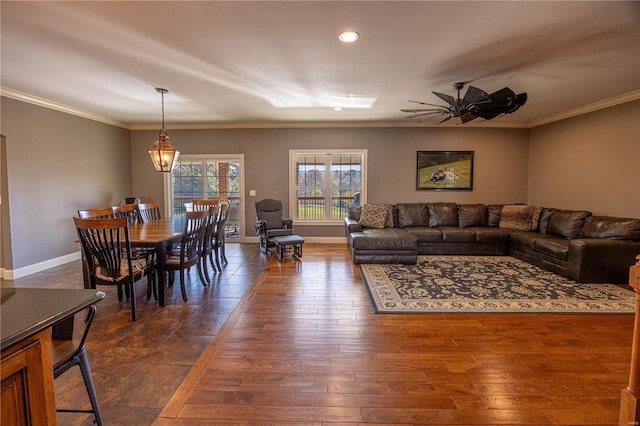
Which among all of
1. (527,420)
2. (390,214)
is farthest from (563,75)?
(527,420)

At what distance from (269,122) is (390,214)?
3.29 meters

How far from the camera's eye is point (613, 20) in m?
2.47

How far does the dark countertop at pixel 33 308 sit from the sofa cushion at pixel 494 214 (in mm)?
6672

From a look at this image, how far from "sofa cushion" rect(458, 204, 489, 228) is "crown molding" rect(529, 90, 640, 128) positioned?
2.11 metres

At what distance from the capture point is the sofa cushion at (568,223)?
4.84 m

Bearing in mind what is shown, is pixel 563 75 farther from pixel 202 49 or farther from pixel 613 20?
pixel 202 49

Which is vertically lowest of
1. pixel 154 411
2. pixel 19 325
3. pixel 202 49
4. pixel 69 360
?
pixel 154 411

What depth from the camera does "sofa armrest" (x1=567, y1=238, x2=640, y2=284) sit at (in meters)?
4.00

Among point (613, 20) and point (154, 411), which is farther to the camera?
point (613, 20)

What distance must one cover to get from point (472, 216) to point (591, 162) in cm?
208

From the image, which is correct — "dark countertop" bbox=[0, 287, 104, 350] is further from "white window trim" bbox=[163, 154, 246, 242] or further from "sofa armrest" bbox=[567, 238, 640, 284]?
"white window trim" bbox=[163, 154, 246, 242]

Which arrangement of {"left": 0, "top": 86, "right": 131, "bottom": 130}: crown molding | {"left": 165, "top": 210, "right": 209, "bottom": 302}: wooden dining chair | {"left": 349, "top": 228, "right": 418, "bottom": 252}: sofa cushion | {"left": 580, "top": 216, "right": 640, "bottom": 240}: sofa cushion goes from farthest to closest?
1. {"left": 349, "top": 228, "right": 418, "bottom": 252}: sofa cushion
2. {"left": 0, "top": 86, "right": 131, "bottom": 130}: crown molding
3. {"left": 580, "top": 216, "right": 640, "bottom": 240}: sofa cushion
4. {"left": 165, "top": 210, "right": 209, "bottom": 302}: wooden dining chair

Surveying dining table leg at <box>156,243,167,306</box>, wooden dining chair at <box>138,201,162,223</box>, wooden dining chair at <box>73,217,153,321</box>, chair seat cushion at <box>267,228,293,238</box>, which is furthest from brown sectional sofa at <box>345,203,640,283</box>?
wooden dining chair at <box>138,201,162,223</box>

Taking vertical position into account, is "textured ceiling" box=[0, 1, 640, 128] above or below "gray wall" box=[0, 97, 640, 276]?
above
